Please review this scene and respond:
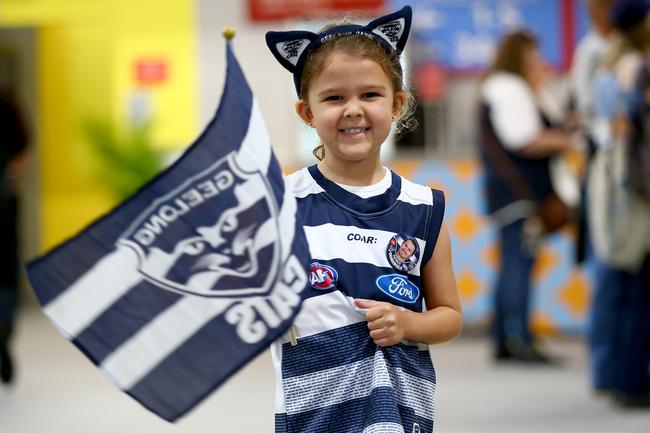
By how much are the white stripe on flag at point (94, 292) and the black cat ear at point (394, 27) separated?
2.03 feet

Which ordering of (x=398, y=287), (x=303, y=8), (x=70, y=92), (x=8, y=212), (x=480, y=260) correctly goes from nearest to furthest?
(x=398, y=287)
(x=8, y=212)
(x=480, y=260)
(x=303, y=8)
(x=70, y=92)

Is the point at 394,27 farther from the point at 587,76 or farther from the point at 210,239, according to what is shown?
the point at 587,76

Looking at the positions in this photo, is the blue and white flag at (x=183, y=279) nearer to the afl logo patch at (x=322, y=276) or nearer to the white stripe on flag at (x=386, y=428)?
the afl logo patch at (x=322, y=276)

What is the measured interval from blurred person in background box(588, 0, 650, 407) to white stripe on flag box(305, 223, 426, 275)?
2685 mm

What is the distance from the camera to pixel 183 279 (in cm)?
198

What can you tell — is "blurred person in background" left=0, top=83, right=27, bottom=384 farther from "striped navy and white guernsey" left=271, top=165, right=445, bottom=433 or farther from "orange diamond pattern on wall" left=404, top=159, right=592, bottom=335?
"striped navy and white guernsey" left=271, top=165, right=445, bottom=433

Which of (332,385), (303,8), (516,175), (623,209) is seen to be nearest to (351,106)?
(332,385)

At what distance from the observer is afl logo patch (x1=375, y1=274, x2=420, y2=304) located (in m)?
2.14

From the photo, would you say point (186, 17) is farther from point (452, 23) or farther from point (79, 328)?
point (79, 328)

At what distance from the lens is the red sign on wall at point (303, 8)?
8.99m

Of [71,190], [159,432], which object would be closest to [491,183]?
[159,432]

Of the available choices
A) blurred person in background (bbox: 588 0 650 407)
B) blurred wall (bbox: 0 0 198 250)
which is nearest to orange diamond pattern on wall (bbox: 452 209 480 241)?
blurred person in background (bbox: 588 0 650 407)

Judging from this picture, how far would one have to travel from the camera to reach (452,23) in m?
8.31

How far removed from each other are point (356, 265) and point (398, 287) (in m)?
0.09
